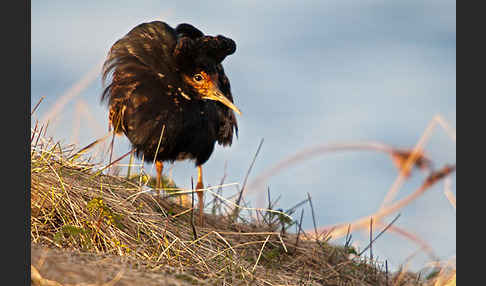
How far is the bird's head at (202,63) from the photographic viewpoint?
542cm

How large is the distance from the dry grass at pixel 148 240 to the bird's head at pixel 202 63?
1.04m

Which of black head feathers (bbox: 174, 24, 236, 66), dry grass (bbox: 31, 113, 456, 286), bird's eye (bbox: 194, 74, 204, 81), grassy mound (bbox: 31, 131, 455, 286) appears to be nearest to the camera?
grassy mound (bbox: 31, 131, 455, 286)

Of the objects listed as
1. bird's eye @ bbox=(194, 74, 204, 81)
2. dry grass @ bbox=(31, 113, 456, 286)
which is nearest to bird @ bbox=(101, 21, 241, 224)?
bird's eye @ bbox=(194, 74, 204, 81)

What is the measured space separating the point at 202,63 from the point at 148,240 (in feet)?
6.56

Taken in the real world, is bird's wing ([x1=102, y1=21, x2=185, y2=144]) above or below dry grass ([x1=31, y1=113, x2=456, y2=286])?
above

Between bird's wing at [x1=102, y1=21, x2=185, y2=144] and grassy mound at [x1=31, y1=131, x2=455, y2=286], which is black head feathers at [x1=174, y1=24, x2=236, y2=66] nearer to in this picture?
bird's wing at [x1=102, y1=21, x2=185, y2=144]

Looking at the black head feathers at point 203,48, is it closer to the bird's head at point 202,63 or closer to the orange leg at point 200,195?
the bird's head at point 202,63

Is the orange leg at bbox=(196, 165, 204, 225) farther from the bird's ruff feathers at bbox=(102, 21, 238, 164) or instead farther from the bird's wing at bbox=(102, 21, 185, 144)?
the bird's wing at bbox=(102, 21, 185, 144)

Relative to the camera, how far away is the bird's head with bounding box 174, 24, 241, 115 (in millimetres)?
5422

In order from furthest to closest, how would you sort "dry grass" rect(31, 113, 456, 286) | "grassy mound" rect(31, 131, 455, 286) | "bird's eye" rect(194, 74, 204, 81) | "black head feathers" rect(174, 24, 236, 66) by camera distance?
"bird's eye" rect(194, 74, 204, 81) < "black head feathers" rect(174, 24, 236, 66) < "dry grass" rect(31, 113, 456, 286) < "grassy mound" rect(31, 131, 455, 286)

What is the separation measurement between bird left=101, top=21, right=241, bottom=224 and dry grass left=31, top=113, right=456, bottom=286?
524 mm

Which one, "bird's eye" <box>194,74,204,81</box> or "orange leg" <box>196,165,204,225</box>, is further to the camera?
"bird's eye" <box>194,74,204,81</box>

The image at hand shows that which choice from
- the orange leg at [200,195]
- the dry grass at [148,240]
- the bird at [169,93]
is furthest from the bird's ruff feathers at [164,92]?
the dry grass at [148,240]

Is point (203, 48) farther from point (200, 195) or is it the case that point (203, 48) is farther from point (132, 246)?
point (132, 246)
